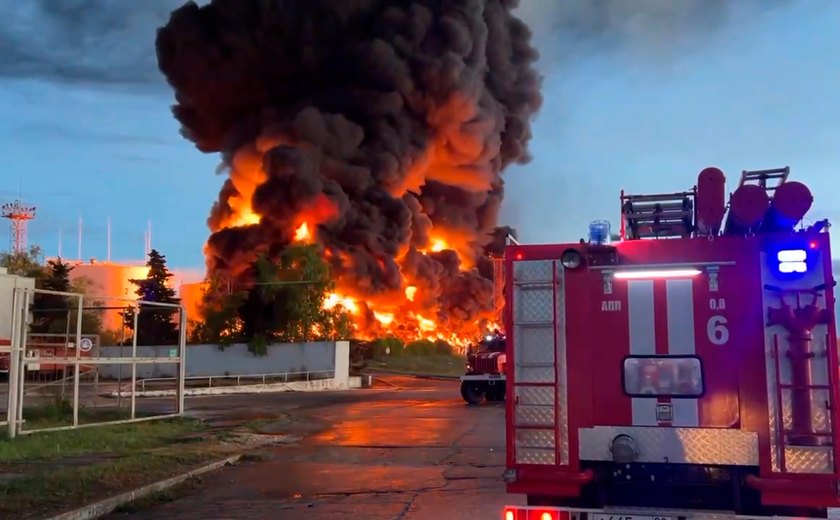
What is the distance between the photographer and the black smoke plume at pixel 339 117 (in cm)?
4912

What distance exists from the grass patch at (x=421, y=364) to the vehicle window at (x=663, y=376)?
40.8 metres

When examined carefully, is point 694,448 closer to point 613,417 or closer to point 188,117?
point 613,417

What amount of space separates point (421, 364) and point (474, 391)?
2835 centimetres

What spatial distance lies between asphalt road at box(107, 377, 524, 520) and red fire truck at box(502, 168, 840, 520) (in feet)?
9.03

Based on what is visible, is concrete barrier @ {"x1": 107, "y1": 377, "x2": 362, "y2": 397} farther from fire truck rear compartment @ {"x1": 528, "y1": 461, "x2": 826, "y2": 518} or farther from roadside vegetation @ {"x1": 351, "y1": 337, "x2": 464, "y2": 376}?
fire truck rear compartment @ {"x1": 528, "y1": 461, "x2": 826, "y2": 518}

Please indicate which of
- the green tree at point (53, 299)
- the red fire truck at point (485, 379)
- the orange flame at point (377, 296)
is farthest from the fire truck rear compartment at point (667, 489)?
the orange flame at point (377, 296)

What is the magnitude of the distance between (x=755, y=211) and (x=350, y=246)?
46.2 meters

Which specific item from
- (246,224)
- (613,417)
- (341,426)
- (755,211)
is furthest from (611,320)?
(246,224)

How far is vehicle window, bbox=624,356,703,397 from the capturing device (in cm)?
474

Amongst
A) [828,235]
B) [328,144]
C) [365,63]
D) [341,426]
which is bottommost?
[341,426]

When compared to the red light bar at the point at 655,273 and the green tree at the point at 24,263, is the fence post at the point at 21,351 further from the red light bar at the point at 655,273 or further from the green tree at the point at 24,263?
the green tree at the point at 24,263

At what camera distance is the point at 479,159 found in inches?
2249

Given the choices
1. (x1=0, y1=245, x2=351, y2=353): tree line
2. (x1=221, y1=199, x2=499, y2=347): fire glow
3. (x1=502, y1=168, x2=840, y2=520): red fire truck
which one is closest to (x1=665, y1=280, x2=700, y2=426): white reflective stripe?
(x1=502, y1=168, x2=840, y2=520): red fire truck

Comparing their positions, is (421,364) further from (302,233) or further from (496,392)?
(496,392)
